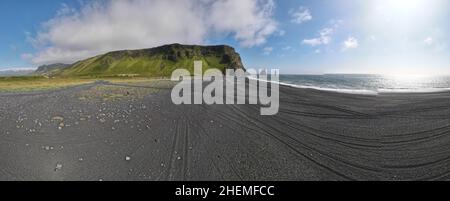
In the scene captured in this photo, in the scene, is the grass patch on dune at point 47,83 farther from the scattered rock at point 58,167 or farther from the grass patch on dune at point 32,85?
the scattered rock at point 58,167

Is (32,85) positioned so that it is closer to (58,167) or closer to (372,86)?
(58,167)

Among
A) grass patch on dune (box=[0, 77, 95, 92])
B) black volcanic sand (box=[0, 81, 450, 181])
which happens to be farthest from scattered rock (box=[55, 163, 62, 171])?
grass patch on dune (box=[0, 77, 95, 92])

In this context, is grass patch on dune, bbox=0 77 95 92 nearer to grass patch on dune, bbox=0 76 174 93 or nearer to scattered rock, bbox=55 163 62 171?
grass patch on dune, bbox=0 76 174 93

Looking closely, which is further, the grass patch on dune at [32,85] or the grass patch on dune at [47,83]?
the grass patch on dune at [47,83]

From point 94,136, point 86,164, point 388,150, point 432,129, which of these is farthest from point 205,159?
point 432,129

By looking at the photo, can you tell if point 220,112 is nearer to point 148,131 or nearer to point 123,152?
point 148,131

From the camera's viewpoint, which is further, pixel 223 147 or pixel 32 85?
pixel 32 85

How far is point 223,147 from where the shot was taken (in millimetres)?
9438

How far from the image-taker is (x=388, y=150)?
357 inches

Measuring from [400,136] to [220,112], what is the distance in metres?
10.7

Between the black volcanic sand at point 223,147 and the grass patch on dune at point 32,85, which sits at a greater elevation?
the grass patch on dune at point 32,85

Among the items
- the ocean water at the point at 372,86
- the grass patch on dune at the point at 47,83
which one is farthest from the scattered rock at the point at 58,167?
the grass patch on dune at the point at 47,83

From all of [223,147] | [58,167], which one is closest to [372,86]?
[223,147]

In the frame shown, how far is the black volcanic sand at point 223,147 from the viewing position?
7.14 meters
